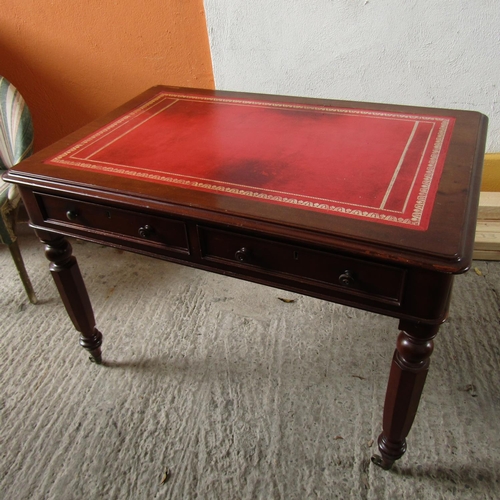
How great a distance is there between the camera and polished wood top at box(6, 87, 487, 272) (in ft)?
A: 3.44

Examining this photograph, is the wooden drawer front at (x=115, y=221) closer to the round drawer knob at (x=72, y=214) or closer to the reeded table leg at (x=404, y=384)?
the round drawer knob at (x=72, y=214)

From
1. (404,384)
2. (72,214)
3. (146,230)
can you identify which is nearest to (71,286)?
(72,214)

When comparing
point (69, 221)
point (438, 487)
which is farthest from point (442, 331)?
point (69, 221)

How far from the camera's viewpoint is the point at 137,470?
149 centimetres

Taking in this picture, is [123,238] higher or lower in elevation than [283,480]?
higher

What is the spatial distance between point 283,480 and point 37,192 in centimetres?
108

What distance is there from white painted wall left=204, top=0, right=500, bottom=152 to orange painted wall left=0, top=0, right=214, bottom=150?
0.47 feet

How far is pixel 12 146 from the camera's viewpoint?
1.97 metres

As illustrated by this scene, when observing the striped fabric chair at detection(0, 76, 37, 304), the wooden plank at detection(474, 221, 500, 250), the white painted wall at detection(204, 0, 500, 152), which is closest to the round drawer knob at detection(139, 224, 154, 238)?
the striped fabric chair at detection(0, 76, 37, 304)

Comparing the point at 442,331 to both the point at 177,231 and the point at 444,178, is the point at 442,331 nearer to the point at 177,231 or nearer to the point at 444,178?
the point at 444,178

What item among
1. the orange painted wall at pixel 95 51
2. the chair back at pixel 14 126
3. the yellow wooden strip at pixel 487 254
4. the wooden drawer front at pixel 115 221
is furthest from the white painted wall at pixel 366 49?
the wooden drawer front at pixel 115 221

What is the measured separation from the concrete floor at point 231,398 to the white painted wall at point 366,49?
0.82m

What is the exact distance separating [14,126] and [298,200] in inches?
54.0

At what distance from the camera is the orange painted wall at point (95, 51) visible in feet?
6.64
